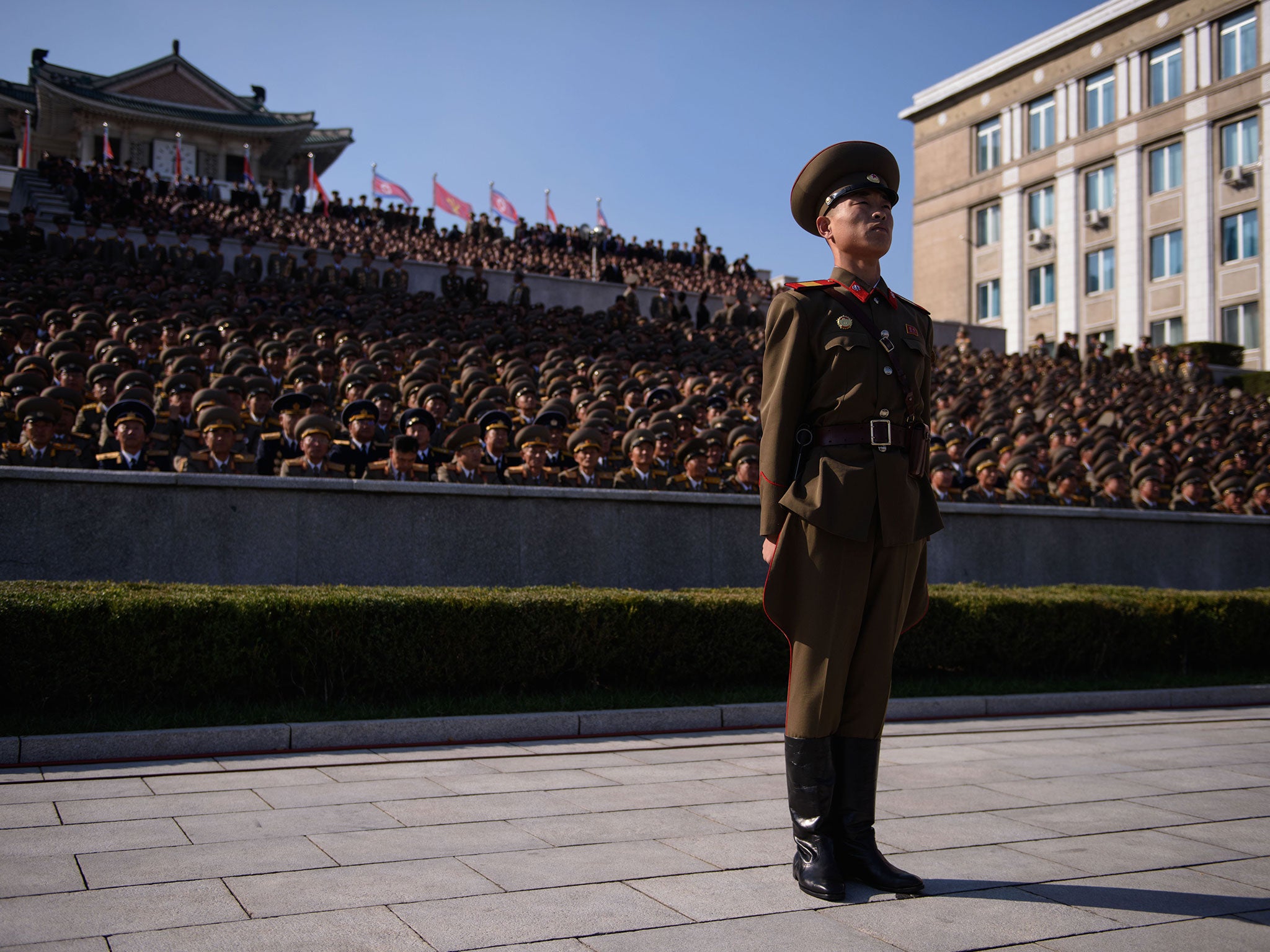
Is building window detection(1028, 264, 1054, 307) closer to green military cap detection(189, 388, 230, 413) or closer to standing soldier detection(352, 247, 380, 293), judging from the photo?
standing soldier detection(352, 247, 380, 293)

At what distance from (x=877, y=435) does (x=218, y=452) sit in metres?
8.22

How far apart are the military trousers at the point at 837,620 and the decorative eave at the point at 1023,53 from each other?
50.0 meters

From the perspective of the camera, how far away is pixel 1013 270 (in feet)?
172

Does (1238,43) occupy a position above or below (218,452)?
above

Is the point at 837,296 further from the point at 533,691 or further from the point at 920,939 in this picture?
the point at 533,691

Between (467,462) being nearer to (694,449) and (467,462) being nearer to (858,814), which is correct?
(694,449)

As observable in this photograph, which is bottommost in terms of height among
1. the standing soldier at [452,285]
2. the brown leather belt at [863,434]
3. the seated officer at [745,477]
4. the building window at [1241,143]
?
the brown leather belt at [863,434]

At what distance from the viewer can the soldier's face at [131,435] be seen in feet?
33.0

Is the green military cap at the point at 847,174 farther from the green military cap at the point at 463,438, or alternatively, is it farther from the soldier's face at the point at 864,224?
the green military cap at the point at 463,438

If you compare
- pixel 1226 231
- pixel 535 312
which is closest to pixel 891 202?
pixel 535 312

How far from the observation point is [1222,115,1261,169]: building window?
41.8 m

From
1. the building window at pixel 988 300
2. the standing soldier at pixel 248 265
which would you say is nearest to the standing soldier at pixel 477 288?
the standing soldier at pixel 248 265

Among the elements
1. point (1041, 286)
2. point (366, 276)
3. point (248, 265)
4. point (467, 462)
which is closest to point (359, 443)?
point (467, 462)

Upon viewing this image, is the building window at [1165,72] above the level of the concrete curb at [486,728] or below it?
above
